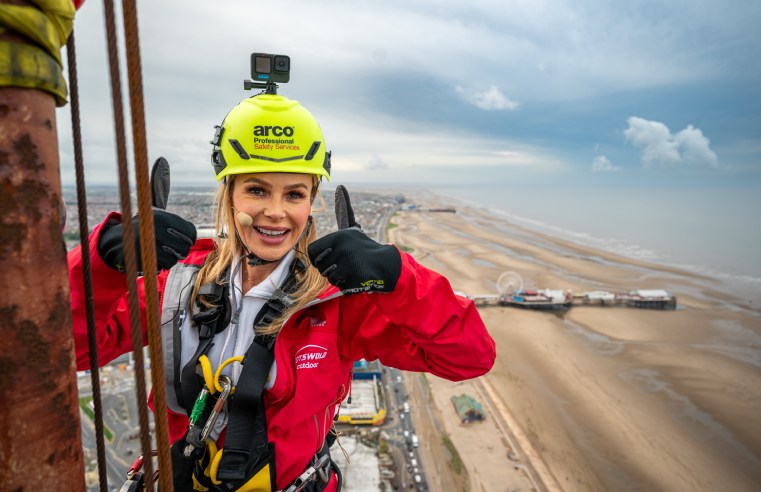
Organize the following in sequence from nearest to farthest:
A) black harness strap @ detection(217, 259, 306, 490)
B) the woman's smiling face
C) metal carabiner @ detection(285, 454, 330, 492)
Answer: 1. black harness strap @ detection(217, 259, 306, 490)
2. metal carabiner @ detection(285, 454, 330, 492)
3. the woman's smiling face

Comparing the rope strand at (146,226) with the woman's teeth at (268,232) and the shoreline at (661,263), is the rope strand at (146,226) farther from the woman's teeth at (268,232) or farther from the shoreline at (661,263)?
the shoreline at (661,263)

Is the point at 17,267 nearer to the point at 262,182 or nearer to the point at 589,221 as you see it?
the point at 262,182

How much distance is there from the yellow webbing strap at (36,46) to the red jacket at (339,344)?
4.51ft

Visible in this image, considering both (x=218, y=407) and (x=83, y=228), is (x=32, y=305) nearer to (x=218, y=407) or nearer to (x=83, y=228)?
(x=83, y=228)

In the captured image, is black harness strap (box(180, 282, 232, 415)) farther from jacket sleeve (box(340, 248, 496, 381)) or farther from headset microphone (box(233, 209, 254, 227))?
jacket sleeve (box(340, 248, 496, 381))

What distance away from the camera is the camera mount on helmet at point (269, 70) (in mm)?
2695

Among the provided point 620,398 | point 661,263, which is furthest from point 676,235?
point 620,398

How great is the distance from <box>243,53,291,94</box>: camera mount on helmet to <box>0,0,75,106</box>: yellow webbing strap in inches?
68.1

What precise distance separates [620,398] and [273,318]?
710 inches

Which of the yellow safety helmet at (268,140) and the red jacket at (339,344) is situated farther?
the yellow safety helmet at (268,140)

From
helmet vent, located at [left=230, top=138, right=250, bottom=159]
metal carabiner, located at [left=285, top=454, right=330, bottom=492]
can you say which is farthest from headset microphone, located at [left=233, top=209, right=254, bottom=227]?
metal carabiner, located at [left=285, top=454, right=330, bottom=492]

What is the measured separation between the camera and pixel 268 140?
8.45 feet

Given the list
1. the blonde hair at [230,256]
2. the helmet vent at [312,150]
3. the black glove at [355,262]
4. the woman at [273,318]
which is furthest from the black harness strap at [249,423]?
the helmet vent at [312,150]

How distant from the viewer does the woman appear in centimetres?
221
